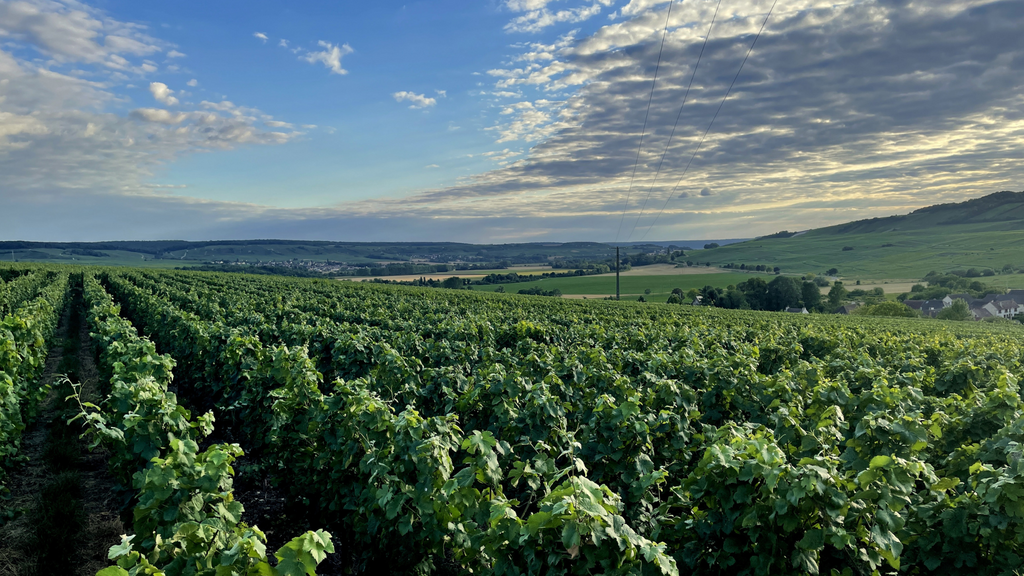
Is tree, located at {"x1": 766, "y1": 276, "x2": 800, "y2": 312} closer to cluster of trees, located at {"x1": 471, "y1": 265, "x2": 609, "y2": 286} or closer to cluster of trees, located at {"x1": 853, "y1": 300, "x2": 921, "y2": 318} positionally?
cluster of trees, located at {"x1": 853, "y1": 300, "x2": 921, "y2": 318}

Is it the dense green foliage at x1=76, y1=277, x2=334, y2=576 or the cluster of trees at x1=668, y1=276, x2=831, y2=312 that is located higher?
the dense green foliage at x1=76, y1=277, x2=334, y2=576

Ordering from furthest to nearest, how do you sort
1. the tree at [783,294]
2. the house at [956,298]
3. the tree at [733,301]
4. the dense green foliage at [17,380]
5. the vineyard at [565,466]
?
1. the house at [956,298]
2. the tree at [783,294]
3. the tree at [733,301]
4. the dense green foliage at [17,380]
5. the vineyard at [565,466]

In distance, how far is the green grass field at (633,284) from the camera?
314ft

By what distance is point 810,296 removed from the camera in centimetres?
8500

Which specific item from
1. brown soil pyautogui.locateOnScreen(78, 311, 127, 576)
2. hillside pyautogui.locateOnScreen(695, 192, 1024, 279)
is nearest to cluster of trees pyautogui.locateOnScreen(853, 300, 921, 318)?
hillside pyautogui.locateOnScreen(695, 192, 1024, 279)

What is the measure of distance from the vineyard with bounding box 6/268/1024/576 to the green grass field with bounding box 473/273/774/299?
80580mm

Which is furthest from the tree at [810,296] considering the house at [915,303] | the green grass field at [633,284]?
the green grass field at [633,284]

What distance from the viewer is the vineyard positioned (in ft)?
11.9

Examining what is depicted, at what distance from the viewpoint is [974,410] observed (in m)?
6.60

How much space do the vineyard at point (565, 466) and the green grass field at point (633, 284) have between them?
80580 millimetres

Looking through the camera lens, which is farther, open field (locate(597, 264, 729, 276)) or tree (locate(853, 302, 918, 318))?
open field (locate(597, 264, 729, 276))

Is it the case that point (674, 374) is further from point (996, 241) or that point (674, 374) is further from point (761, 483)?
point (996, 241)

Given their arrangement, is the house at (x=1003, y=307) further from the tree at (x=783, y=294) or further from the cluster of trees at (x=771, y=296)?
the tree at (x=783, y=294)

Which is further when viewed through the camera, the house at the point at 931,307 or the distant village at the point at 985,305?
the distant village at the point at 985,305
